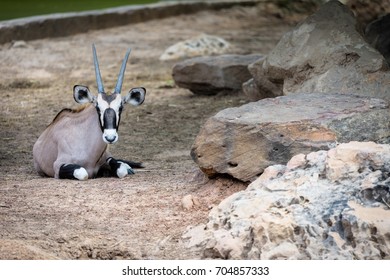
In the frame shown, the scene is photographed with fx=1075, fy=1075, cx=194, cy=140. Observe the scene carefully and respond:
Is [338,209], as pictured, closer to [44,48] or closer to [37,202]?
[37,202]

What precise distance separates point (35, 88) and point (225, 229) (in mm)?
6965

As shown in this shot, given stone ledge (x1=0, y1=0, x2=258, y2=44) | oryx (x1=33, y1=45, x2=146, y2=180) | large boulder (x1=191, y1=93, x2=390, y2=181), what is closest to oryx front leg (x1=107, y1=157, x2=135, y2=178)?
oryx (x1=33, y1=45, x2=146, y2=180)

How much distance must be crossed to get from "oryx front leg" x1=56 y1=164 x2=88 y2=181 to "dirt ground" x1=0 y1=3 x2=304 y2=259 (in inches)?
5.9

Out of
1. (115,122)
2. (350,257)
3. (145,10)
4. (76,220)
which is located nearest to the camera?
(350,257)

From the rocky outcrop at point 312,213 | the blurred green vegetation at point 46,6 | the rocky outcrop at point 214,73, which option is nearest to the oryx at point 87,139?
the rocky outcrop at point 312,213

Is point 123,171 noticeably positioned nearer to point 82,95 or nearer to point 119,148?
point 82,95

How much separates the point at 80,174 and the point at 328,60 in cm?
255

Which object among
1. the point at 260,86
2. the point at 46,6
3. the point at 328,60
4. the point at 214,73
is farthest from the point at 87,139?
the point at 46,6

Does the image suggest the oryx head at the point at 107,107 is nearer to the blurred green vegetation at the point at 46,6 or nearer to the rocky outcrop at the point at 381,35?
the rocky outcrop at the point at 381,35

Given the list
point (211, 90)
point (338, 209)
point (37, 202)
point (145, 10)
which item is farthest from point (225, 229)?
point (145, 10)

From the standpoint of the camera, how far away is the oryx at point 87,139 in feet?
28.8

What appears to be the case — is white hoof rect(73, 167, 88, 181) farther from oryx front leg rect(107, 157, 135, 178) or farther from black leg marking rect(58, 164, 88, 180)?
oryx front leg rect(107, 157, 135, 178)

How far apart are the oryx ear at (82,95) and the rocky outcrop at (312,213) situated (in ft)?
8.41

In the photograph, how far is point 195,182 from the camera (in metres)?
7.84
